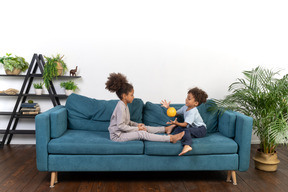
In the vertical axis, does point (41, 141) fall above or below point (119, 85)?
below

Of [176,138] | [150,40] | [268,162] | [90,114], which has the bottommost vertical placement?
[268,162]

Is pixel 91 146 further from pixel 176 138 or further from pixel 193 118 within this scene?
pixel 193 118

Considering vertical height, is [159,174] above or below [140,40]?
below

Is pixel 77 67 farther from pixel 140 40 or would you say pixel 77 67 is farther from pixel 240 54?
pixel 240 54

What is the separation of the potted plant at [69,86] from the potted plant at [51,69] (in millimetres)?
164

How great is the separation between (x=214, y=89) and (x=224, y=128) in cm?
123

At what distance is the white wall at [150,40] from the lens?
3807 mm

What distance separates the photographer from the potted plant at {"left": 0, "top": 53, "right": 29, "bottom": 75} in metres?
3.60

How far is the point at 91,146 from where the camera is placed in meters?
2.53

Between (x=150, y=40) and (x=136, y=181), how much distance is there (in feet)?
6.80

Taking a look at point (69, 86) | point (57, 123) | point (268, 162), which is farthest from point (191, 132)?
point (69, 86)

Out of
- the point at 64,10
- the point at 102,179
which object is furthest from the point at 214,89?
the point at 64,10

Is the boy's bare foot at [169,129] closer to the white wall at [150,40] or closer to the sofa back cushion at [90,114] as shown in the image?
the sofa back cushion at [90,114]

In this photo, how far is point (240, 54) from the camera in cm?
399
